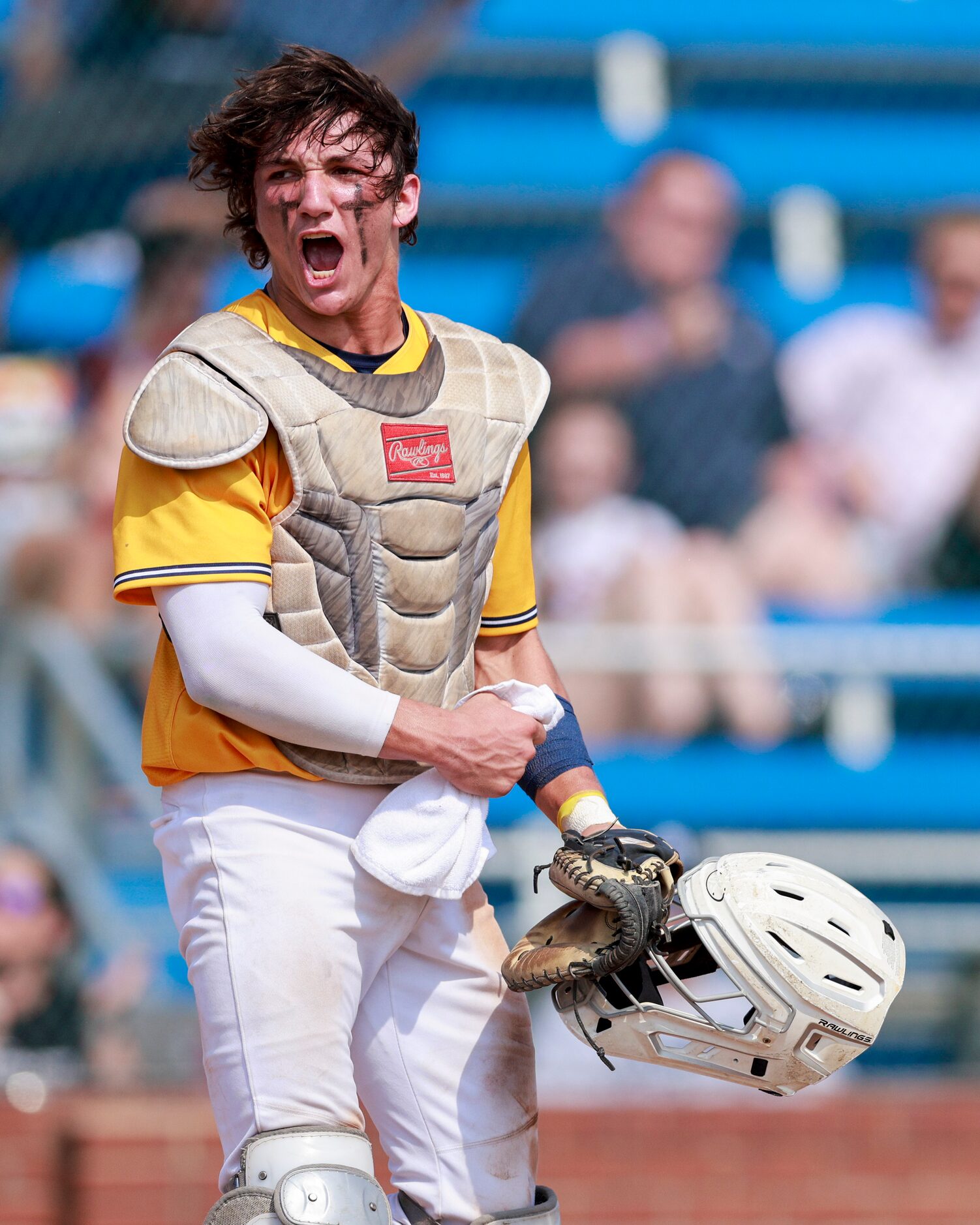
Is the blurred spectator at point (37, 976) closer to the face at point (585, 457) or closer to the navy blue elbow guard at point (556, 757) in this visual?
the face at point (585, 457)

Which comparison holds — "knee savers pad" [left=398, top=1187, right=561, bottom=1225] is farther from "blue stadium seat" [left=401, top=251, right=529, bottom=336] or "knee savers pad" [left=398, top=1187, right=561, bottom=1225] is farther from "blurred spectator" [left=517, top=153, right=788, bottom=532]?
"blue stadium seat" [left=401, top=251, right=529, bottom=336]

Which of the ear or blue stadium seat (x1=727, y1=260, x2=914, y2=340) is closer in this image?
the ear

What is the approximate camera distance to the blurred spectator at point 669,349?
5965mm

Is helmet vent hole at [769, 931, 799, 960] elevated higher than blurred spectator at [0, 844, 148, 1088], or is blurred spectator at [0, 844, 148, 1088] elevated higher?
helmet vent hole at [769, 931, 799, 960]

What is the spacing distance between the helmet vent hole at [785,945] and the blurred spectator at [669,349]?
369 cm

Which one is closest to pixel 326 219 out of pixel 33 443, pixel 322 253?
pixel 322 253

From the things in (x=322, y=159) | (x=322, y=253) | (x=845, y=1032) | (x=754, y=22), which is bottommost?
(x=845, y=1032)

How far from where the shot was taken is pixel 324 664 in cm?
222

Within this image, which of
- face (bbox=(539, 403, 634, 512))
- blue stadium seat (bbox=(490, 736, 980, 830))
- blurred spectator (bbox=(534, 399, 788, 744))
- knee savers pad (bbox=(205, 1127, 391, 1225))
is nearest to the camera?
knee savers pad (bbox=(205, 1127, 391, 1225))

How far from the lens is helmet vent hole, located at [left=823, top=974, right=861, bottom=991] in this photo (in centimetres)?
228

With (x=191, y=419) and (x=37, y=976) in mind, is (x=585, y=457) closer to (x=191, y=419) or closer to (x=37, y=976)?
(x=37, y=976)

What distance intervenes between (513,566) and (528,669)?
0.52 feet

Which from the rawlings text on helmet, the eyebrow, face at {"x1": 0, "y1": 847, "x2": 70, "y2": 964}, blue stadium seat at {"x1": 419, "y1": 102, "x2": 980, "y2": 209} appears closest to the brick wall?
face at {"x1": 0, "y1": 847, "x2": 70, "y2": 964}

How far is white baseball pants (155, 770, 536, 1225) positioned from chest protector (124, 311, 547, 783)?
121 mm
